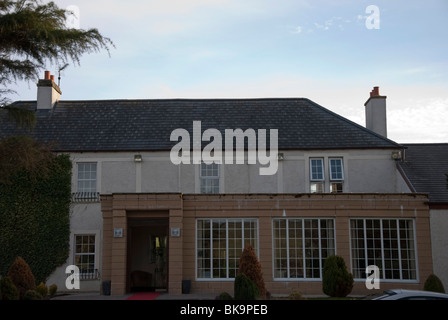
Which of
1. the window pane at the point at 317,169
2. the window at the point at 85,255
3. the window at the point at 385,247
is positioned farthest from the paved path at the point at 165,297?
the window pane at the point at 317,169

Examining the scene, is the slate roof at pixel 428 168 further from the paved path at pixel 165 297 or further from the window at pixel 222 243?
the paved path at pixel 165 297

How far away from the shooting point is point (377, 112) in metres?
28.2

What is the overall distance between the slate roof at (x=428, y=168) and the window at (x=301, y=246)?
4.94 meters

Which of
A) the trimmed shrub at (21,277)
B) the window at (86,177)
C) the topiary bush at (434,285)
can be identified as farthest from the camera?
the window at (86,177)

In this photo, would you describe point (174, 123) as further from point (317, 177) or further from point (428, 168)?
point (428, 168)

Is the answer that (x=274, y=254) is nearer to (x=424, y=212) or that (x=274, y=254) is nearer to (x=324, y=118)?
(x=424, y=212)

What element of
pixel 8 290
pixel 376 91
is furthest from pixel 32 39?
pixel 376 91

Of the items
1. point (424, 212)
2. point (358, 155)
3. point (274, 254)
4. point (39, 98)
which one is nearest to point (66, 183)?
point (39, 98)

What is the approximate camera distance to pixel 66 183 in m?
25.7

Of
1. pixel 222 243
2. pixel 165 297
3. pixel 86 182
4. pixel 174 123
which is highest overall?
pixel 174 123

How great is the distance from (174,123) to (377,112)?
10251 mm

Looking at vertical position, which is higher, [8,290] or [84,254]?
[84,254]

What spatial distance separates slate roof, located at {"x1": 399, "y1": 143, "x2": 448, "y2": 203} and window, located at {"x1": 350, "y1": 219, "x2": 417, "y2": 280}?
210 centimetres

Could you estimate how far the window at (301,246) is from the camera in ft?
74.2
